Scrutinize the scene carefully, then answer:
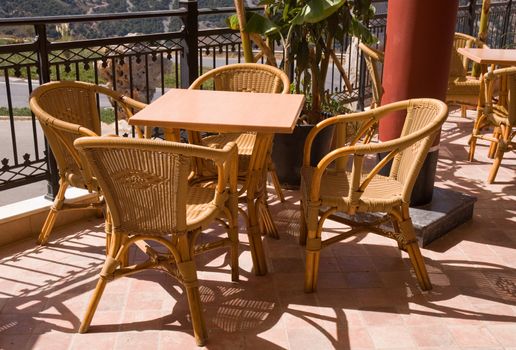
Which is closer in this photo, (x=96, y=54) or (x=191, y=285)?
(x=191, y=285)

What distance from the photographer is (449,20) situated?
3.74m

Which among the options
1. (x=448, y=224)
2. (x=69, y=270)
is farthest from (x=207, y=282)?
(x=448, y=224)

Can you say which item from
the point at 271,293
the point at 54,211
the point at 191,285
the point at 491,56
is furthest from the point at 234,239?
the point at 491,56

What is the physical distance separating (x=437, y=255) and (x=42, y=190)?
810 centimetres

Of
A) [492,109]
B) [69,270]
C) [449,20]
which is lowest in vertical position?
[69,270]

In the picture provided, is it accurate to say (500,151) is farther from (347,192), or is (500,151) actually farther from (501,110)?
(347,192)

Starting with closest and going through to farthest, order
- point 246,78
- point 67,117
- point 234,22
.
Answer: point 67,117 → point 246,78 → point 234,22

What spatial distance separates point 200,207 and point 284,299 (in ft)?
2.13

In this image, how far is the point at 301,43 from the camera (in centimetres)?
462

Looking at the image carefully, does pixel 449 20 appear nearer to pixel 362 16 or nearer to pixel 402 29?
pixel 402 29

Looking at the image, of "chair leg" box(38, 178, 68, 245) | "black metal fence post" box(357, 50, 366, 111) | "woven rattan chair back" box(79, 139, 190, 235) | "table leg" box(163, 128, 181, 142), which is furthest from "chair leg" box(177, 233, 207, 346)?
"black metal fence post" box(357, 50, 366, 111)

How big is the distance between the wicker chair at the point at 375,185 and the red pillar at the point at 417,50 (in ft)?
1.45

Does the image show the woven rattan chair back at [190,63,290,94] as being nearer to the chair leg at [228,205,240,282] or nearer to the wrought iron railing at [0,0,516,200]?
the wrought iron railing at [0,0,516,200]

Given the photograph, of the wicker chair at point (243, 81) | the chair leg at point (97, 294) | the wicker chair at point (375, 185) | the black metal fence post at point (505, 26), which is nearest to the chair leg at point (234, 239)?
the wicker chair at point (375, 185)
